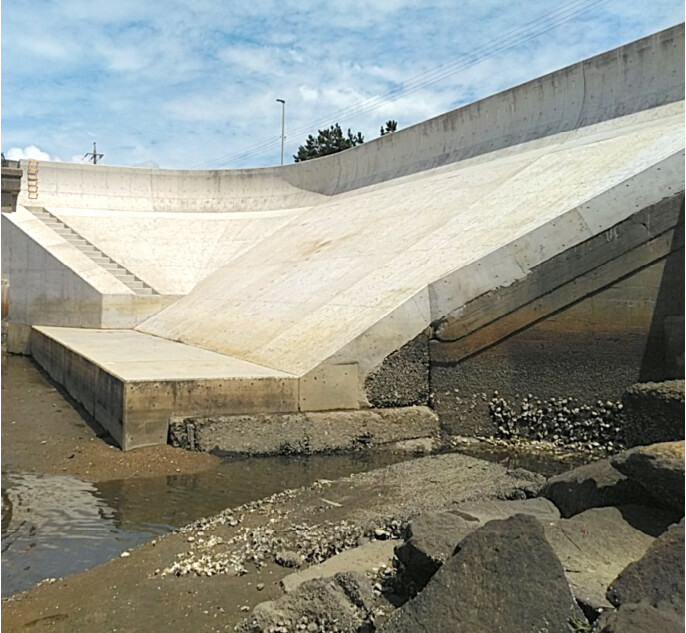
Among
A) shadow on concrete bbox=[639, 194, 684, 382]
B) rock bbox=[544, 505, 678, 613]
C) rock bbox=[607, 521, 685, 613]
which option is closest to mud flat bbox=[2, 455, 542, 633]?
rock bbox=[544, 505, 678, 613]

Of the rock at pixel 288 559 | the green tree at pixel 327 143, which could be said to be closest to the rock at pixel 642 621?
the rock at pixel 288 559

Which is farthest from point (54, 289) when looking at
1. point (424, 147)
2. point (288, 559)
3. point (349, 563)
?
point (349, 563)

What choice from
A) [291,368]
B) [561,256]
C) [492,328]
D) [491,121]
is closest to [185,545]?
[291,368]

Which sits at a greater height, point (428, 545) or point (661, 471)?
point (661, 471)

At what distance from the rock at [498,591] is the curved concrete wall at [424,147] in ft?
32.1

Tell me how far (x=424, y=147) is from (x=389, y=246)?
5815mm

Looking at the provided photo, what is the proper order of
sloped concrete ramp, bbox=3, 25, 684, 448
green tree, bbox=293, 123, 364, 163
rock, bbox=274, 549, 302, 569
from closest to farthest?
rock, bbox=274, 549, 302, 569 → sloped concrete ramp, bbox=3, 25, 684, 448 → green tree, bbox=293, 123, 364, 163

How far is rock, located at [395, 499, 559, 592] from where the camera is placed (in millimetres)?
3400

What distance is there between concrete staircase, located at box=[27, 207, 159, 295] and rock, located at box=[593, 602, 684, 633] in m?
16.2

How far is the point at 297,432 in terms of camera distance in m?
7.55

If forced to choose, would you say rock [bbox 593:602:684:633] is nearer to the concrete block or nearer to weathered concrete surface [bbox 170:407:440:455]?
weathered concrete surface [bbox 170:407:440:455]

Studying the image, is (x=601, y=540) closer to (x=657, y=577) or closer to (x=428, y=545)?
(x=657, y=577)

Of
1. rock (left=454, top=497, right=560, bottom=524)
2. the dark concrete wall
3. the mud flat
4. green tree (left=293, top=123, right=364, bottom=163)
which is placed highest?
green tree (left=293, top=123, right=364, bottom=163)

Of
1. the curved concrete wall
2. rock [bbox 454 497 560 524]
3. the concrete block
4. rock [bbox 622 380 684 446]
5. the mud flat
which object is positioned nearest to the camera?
the mud flat
